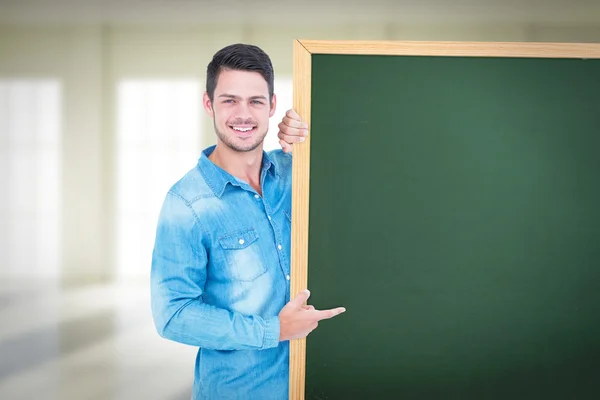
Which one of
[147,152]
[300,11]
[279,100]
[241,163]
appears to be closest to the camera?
[241,163]

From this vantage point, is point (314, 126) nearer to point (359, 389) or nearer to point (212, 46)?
point (359, 389)

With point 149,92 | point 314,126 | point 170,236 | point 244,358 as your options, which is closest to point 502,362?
point 244,358

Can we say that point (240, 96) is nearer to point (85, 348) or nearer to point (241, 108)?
point (241, 108)

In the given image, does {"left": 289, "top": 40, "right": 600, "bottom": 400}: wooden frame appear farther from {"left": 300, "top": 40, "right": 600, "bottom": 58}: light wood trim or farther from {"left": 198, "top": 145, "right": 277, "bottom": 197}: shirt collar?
{"left": 198, "top": 145, "right": 277, "bottom": 197}: shirt collar

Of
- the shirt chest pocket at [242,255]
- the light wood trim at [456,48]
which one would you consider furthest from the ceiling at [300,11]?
the shirt chest pocket at [242,255]

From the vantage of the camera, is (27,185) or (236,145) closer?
(236,145)

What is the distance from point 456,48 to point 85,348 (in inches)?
91.6

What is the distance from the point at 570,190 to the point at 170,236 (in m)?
1.24

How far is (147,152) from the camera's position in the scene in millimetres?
2965

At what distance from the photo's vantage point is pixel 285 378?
5.71 ft

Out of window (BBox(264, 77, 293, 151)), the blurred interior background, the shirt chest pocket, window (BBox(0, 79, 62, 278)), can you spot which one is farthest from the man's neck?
window (BBox(0, 79, 62, 278))

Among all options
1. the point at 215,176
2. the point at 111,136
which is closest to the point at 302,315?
the point at 215,176

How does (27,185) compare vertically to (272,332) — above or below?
above

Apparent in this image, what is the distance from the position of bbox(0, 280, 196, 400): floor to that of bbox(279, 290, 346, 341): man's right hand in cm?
135
